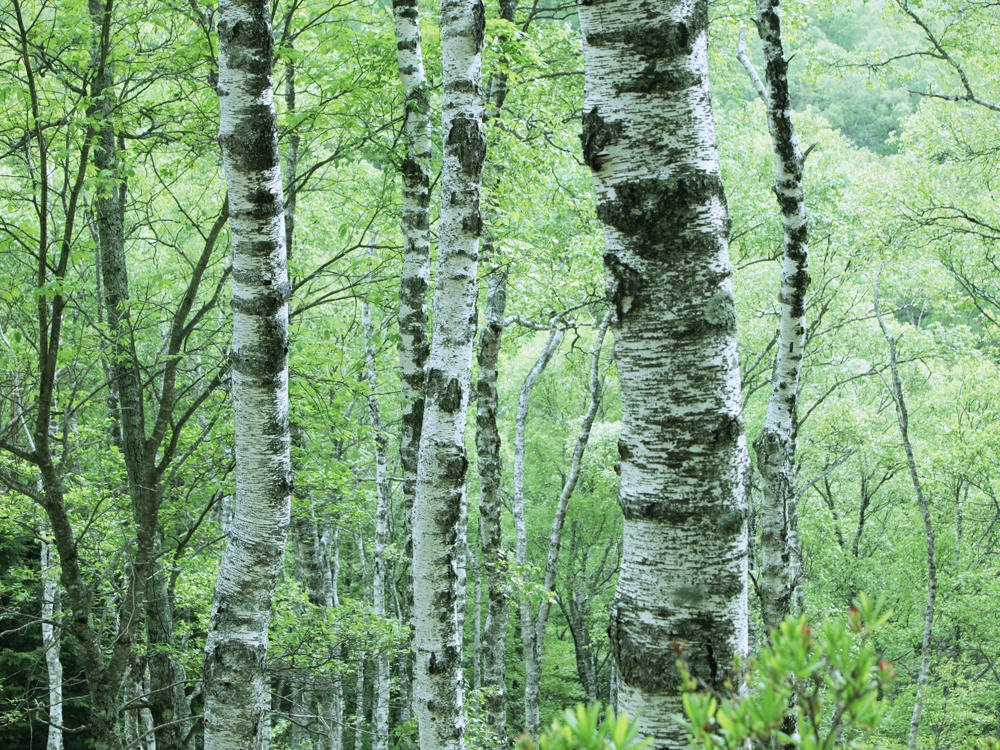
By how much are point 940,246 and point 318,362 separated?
13.1m

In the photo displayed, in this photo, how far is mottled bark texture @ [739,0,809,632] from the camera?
5.69 meters

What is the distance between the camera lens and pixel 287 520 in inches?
152

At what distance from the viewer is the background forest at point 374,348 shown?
5891 mm

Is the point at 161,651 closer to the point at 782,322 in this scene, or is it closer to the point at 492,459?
the point at 492,459

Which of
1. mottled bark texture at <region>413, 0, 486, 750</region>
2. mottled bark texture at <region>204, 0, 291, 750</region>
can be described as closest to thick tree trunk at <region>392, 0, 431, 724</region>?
mottled bark texture at <region>413, 0, 486, 750</region>

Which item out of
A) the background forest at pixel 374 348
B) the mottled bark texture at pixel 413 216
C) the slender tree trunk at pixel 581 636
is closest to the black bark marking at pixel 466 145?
the mottled bark texture at pixel 413 216

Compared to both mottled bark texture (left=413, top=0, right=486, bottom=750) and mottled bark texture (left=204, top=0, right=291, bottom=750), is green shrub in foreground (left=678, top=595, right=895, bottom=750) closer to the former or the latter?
mottled bark texture (left=204, top=0, right=291, bottom=750)

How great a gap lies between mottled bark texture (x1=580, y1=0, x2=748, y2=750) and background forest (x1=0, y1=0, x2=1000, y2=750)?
367cm

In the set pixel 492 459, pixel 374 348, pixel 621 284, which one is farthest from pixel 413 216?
pixel 374 348

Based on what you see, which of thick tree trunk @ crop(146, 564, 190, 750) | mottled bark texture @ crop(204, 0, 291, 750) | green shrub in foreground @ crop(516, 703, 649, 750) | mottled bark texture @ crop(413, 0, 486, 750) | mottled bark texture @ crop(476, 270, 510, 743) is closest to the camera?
green shrub in foreground @ crop(516, 703, 649, 750)

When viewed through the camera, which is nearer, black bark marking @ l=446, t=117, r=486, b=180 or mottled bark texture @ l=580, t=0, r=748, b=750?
mottled bark texture @ l=580, t=0, r=748, b=750

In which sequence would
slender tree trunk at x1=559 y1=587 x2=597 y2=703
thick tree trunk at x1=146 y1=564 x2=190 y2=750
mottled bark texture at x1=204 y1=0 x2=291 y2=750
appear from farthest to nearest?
slender tree trunk at x1=559 y1=587 x2=597 y2=703
thick tree trunk at x1=146 y1=564 x2=190 y2=750
mottled bark texture at x1=204 y1=0 x2=291 y2=750

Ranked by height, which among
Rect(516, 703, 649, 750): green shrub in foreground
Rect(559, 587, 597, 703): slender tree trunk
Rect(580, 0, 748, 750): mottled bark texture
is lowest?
Rect(559, 587, 597, 703): slender tree trunk

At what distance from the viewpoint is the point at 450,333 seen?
4.24 meters
